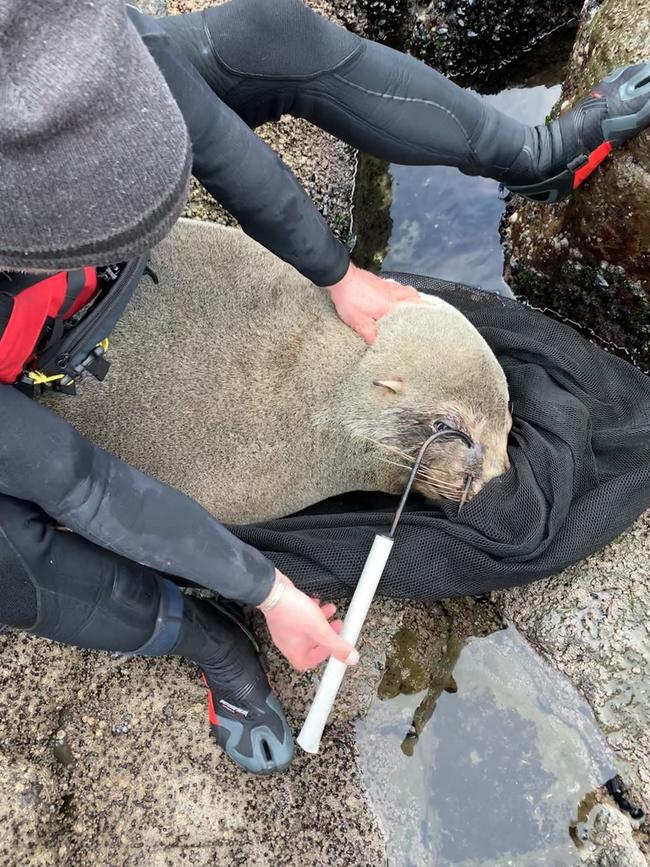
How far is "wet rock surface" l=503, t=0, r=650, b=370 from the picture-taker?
126 inches

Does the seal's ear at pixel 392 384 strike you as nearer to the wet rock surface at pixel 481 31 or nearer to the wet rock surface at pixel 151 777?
the wet rock surface at pixel 151 777

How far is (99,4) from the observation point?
1465 mm

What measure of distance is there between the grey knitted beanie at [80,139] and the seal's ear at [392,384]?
170 cm

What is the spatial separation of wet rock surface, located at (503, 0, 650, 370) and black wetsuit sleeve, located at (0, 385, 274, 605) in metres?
2.31

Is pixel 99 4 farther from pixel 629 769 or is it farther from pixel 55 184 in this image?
pixel 629 769

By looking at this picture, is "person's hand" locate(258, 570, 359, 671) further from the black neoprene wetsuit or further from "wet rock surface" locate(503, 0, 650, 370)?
"wet rock surface" locate(503, 0, 650, 370)

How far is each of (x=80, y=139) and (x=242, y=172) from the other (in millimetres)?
1132

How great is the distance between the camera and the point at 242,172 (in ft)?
8.04

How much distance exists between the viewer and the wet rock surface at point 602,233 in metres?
3.21

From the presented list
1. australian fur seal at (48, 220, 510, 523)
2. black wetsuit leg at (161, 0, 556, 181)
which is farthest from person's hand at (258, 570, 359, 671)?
black wetsuit leg at (161, 0, 556, 181)

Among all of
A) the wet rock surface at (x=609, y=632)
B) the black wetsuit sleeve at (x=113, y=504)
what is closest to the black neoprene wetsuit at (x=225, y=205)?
the black wetsuit sleeve at (x=113, y=504)

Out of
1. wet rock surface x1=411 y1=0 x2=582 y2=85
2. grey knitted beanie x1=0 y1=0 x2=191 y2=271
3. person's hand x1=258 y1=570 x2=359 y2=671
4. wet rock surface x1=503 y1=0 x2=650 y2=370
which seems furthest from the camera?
wet rock surface x1=411 y1=0 x2=582 y2=85

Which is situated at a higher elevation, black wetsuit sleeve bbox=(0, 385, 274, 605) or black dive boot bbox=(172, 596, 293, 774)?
black wetsuit sleeve bbox=(0, 385, 274, 605)

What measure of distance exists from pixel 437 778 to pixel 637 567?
129cm
